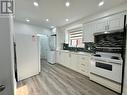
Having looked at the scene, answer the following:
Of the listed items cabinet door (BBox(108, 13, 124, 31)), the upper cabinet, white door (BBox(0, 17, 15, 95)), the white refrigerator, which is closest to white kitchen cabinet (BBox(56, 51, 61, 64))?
the white refrigerator

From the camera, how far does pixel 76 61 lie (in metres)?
4.02

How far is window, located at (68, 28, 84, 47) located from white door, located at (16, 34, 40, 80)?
2362mm

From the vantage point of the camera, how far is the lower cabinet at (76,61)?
3432 millimetres

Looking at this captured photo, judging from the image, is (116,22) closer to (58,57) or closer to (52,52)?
(58,57)

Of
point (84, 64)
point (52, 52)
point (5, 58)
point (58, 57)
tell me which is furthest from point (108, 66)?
point (52, 52)

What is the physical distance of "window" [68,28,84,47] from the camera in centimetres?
481

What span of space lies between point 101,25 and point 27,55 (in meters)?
3.02

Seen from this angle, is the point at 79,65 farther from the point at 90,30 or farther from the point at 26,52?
the point at 26,52

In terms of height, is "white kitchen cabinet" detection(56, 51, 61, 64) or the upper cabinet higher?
→ the upper cabinet

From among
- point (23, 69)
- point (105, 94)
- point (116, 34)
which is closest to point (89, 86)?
point (105, 94)

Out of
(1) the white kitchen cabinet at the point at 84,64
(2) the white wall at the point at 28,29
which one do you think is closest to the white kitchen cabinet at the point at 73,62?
(1) the white kitchen cabinet at the point at 84,64

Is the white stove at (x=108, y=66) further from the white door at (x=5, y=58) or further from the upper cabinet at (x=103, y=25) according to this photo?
the white door at (x=5, y=58)

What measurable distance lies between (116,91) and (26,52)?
3.24m

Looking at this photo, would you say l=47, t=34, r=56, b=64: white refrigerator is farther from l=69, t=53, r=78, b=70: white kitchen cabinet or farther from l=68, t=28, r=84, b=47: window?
l=69, t=53, r=78, b=70: white kitchen cabinet
